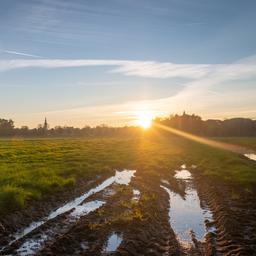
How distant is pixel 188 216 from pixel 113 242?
5878 mm

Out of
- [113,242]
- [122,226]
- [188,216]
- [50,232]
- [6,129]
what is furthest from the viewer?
[6,129]

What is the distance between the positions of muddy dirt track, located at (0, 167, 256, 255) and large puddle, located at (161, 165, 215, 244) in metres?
0.17

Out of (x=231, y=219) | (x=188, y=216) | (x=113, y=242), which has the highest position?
(x=113, y=242)

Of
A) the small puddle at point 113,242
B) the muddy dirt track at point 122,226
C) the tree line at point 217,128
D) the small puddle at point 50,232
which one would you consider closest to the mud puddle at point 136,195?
the muddy dirt track at point 122,226

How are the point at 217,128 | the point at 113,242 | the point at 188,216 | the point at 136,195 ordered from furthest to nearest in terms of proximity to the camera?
the point at 217,128 → the point at 136,195 → the point at 188,216 → the point at 113,242

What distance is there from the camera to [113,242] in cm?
1376

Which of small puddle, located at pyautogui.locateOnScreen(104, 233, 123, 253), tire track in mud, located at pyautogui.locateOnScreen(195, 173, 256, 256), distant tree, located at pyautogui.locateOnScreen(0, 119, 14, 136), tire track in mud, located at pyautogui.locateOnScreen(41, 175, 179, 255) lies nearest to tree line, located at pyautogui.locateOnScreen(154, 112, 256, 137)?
distant tree, located at pyautogui.locateOnScreen(0, 119, 14, 136)

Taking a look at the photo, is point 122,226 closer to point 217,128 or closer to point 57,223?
point 57,223

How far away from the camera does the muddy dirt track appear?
13047 mm

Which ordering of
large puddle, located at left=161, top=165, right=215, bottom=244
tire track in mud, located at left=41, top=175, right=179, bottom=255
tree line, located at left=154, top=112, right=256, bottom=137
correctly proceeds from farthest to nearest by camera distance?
tree line, located at left=154, top=112, right=256, bottom=137 < large puddle, located at left=161, top=165, right=215, bottom=244 < tire track in mud, located at left=41, top=175, right=179, bottom=255

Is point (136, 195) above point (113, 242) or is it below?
below

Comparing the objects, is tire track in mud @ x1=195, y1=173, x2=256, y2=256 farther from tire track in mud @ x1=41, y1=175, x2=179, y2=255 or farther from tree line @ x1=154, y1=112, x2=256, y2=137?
tree line @ x1=154, y1=112, x2=256, y2=137

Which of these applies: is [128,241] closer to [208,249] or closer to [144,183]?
[208,249]

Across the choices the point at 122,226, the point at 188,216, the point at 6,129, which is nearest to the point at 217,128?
the point at 6,129
